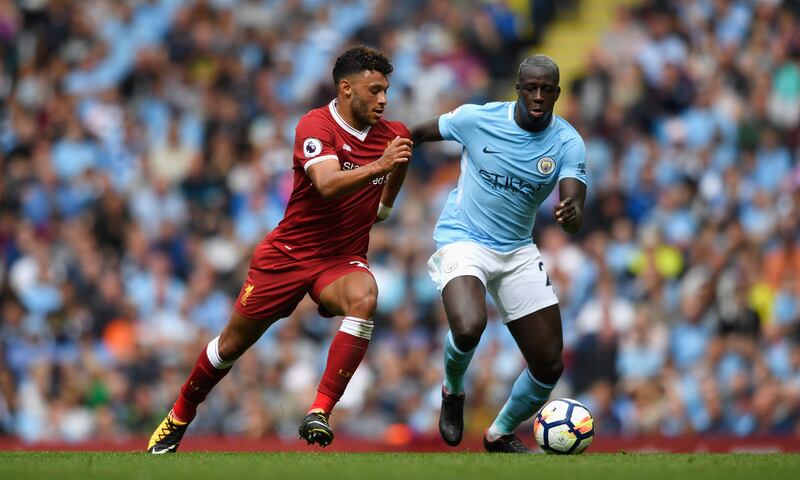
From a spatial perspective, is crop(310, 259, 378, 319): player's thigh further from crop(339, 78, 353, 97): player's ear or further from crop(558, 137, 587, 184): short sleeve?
crop(558, 137, 587, 184): short sleeve

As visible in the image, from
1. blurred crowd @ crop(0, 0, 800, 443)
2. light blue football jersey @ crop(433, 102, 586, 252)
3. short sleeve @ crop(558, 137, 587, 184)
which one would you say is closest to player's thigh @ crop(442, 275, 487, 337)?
light blue football jersey @ crop(433, 102, 586, 252)

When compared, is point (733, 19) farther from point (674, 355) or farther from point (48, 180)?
point (48, 180)

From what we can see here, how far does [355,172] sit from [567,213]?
A: 4.56ft

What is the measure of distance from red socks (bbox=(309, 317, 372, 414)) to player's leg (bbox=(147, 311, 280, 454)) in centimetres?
64

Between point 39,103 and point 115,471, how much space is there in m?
11.6

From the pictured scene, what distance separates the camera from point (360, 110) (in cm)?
907

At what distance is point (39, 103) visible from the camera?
18.2 meters

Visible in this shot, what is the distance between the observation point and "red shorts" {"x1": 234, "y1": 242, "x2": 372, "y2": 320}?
912 cm

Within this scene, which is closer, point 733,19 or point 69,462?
point 69,462

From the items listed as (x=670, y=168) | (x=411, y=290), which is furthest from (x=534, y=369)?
(x=670, y=168)

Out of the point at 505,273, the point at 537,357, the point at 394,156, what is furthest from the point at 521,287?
the point at 394,156

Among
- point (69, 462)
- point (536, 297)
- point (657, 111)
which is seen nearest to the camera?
point (69, 462)

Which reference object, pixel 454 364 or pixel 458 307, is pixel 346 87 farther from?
pixel 454 364

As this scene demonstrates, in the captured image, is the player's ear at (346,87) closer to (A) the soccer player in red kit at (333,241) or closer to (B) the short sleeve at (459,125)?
(A) the soccer player in red kit at (333,241)
